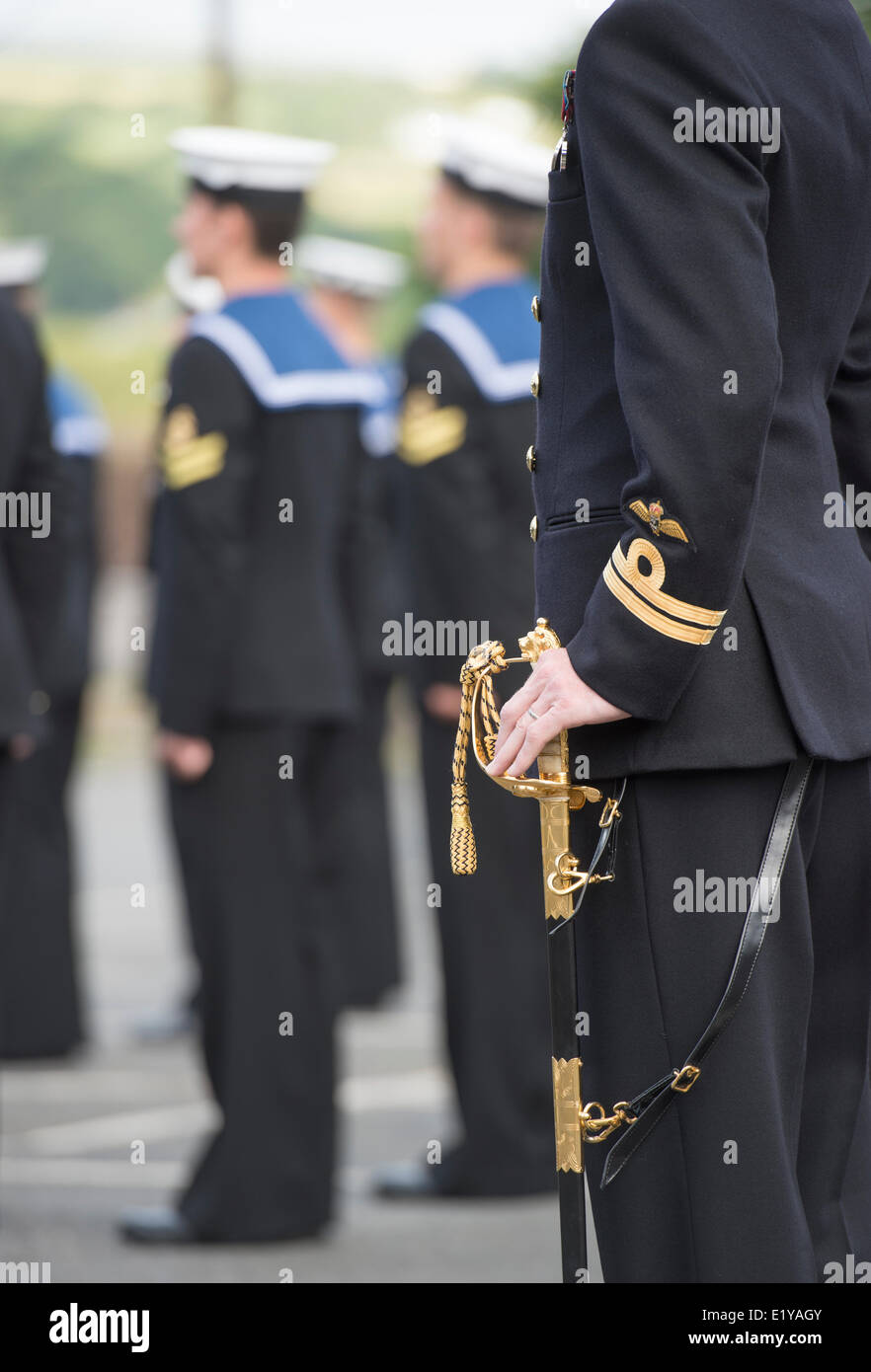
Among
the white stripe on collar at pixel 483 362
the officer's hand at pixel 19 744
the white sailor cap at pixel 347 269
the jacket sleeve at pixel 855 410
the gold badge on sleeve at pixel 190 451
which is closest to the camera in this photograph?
the jacket sleeve at pixel 855 410

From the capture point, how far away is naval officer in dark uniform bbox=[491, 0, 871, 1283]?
7.79ft

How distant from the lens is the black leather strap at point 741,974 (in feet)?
8.04

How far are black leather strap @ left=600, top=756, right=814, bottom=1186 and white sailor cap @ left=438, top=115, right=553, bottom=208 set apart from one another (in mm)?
2785

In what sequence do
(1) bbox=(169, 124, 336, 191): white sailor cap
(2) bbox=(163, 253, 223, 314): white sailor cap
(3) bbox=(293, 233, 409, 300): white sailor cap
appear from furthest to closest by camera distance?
1. (3) bbox=(293, 233, 409, 300): white sailor cap
2. (2) bbox=(163, 253, 223, 314): white sailor cap
3. (1) bbox=(169, 124, 336, 191): white sailor cap

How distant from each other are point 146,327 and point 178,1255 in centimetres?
2426

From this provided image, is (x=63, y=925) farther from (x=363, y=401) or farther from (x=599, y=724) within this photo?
(x=599, y=724)

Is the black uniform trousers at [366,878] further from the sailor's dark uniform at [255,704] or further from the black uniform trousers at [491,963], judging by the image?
the sailor's dark uniform at [255,704]

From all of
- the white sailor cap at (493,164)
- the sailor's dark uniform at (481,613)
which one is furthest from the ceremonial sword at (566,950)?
the white sailor cap at (493,164)

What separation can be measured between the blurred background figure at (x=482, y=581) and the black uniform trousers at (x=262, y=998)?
0.44m

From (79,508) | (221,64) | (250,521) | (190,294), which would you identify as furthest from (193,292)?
(221,64)

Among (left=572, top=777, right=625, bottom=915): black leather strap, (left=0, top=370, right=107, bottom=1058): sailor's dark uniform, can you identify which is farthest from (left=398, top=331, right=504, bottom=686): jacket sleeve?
(left=572, top=777, right=625, bottom=915): black leather strap

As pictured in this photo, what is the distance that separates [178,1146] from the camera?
529 cm

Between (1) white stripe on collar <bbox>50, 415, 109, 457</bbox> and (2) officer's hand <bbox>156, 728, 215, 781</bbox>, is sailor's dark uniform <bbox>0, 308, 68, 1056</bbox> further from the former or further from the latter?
(1) white stripe on collar <bbox>50, 415, 109, 457</bbox>

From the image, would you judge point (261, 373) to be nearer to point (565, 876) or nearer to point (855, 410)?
point (855, 410)
